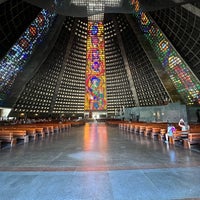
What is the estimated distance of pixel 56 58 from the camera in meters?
49.7

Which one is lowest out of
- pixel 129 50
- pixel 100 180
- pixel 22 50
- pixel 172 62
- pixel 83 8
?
pixel 100 180

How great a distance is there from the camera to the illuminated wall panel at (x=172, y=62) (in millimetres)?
32531

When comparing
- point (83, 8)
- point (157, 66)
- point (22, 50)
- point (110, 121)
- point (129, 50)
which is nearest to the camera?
point (83, 8)

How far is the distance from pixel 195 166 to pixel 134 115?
2639 cm

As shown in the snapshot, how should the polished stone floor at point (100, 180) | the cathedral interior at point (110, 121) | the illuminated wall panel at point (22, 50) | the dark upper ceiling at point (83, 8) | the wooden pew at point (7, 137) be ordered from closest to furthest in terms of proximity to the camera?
the polished stone floor at point (100, 180), the cathedral interior at point (110, 121), the wooden pew at point (7, 137), the dark upper ceiling at point (83, 8), the illuminated wall panel at point (22, 50)

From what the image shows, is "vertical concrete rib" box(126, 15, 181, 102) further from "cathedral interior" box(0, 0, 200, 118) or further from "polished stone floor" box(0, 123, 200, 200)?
"polished stone floor" box(0, 123, 200, 200)

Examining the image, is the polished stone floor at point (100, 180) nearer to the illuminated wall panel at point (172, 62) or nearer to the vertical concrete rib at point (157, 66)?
the illuminated wall panel at point (172, 62)

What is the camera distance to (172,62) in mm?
35125

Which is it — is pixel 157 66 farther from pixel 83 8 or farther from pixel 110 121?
pixel 83 8

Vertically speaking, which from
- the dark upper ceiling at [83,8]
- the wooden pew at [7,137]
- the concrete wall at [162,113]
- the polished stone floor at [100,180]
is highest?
the dark upper ceiling at [83,8]

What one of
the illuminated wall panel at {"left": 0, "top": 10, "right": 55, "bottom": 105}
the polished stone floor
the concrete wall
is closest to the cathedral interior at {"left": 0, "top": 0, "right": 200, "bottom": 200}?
the polished stone floor

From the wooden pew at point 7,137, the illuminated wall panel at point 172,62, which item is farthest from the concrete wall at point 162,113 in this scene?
the wooden pew at point 7,137

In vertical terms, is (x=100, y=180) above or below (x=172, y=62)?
below

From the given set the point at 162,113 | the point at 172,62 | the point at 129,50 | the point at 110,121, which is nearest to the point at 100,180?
the point at 162,113
